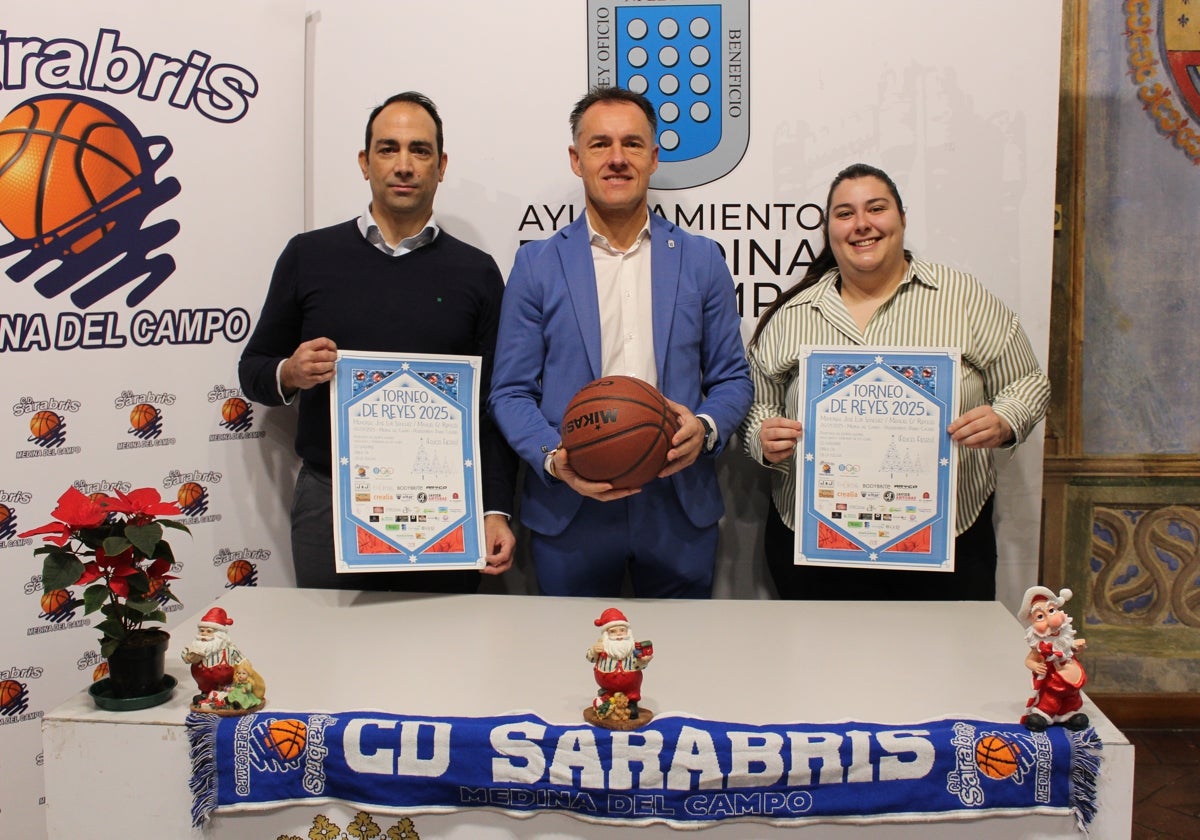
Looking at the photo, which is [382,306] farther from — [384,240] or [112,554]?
[112,554]

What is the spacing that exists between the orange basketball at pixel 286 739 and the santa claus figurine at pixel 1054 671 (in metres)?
1.27

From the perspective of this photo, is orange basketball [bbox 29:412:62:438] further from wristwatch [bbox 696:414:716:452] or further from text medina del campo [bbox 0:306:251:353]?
wristwatch [bbox 696:414:716:452]

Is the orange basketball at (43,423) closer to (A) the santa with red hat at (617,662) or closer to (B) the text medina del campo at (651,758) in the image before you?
(B) the text medina del campo at (651,758)

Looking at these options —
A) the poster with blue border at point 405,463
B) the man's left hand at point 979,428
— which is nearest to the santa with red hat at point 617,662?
the poster with blue border at point 405,463

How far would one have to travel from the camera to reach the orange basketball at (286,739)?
181cm

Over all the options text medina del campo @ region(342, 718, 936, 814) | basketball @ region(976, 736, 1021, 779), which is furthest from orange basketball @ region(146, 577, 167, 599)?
basketball @ region(976, 736, 1021, 779)

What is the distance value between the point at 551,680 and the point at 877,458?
1016 millimetres

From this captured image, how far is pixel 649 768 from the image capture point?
1.78m

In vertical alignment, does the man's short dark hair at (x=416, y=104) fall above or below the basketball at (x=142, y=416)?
above

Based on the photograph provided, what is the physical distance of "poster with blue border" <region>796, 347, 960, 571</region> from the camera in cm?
251

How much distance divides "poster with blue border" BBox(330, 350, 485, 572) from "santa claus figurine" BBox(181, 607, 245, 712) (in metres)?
0.57

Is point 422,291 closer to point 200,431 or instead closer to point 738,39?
point 200,431

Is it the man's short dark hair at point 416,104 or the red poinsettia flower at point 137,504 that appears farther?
the man's short dark hair at point 416,104

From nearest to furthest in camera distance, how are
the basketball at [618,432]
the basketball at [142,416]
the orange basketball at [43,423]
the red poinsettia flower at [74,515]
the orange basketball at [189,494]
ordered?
the red poinsettia flower at [74,515], the basketball at [618,432], the orange basketball at [43,423], the basketball at [142,416], the orange basketball at [189,494]
